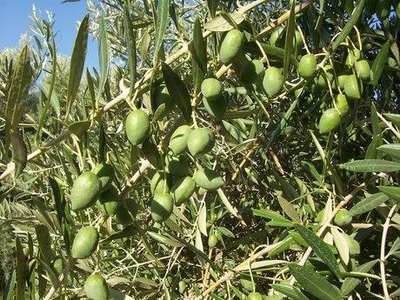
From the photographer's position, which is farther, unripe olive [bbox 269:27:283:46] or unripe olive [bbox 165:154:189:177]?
unripe olive [bbox 269:27:283:46]

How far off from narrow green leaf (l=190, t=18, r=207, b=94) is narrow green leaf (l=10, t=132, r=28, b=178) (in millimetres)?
309

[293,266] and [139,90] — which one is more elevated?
[139,90]

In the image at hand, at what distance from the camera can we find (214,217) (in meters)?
1.85

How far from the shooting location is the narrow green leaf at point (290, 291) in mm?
994

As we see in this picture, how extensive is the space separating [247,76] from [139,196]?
3.84ft

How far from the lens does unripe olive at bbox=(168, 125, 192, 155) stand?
855 millimetres

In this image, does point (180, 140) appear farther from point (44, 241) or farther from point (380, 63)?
point (380, 63)

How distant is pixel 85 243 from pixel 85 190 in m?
0.12

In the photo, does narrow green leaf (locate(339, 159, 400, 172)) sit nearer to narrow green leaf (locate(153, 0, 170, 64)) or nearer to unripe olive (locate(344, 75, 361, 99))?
unripe olive (locate(344, 75, 361, 99))

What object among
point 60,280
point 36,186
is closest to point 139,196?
point 36,186

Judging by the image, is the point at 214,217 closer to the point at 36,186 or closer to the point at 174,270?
the point at 174,270

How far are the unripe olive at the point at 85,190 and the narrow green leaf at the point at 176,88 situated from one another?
19cm

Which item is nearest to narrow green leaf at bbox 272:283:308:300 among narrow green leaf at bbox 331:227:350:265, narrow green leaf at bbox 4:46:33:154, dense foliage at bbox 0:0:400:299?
dense foliage at bbox 0:0:400:299

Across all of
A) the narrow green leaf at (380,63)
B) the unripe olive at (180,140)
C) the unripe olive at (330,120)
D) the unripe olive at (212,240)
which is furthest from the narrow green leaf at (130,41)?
the unripe olive at (212,240)
